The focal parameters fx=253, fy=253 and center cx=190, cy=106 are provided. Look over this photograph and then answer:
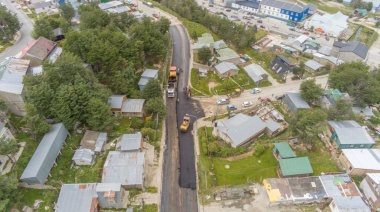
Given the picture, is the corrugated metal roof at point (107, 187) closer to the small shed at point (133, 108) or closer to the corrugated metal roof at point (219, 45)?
the small shed at point (133, 108)

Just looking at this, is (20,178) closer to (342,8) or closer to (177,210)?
(177,210)

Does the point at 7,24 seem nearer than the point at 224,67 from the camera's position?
No

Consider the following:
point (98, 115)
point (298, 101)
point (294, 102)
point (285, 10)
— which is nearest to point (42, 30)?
point (98, 115)

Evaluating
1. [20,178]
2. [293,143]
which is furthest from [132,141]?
[293,143]

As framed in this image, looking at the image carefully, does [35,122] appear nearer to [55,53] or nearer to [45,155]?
[45,155]

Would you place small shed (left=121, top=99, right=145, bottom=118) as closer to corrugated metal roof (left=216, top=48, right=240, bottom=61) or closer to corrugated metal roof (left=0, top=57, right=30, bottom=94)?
corrugated metal roof (left=0, top=57, right=30, bottom=94)

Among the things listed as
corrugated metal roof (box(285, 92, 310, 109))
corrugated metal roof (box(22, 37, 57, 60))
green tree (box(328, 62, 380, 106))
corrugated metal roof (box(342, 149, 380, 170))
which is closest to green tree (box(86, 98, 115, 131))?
corrugated metal roof (box(22, 37, 57, 60))
